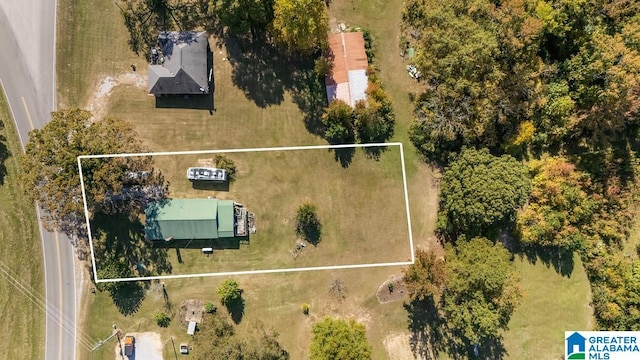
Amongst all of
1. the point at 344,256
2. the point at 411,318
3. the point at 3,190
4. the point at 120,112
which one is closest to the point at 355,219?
the point at 344,256

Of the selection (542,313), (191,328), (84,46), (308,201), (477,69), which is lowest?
(542,313)

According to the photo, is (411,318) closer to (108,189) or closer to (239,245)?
(239,245)

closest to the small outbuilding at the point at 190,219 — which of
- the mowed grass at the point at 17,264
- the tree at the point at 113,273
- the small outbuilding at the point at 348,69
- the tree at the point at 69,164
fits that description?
the tree at the point at 113,273

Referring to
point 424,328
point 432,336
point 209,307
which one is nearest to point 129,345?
point 209,307

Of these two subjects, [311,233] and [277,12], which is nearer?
[277,12]

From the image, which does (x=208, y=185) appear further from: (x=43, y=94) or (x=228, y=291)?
(x=43, y=94)
